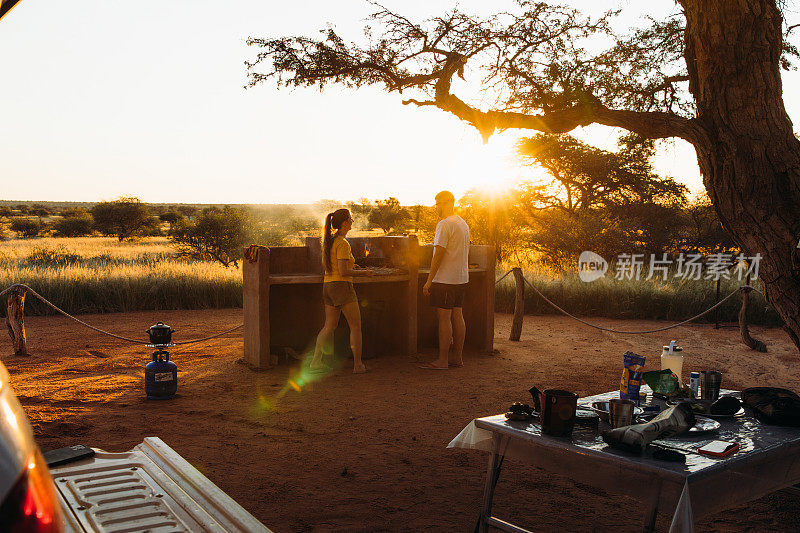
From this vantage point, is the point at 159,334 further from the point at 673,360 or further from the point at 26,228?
the point at 26,228

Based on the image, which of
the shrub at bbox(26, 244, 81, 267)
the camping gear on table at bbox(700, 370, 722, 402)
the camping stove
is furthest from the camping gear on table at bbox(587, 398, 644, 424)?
the shrub at bbox(26, 244, 81, 267)

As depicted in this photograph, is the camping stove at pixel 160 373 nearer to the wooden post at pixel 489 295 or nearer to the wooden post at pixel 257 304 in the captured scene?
the wooden post at pixel 257 304

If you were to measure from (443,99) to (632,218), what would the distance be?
44.3 ft

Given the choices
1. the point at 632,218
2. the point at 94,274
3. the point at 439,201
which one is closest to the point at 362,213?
the point at 632,218

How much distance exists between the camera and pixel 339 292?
7.93 metres

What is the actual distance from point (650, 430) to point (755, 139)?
3674 millimetres

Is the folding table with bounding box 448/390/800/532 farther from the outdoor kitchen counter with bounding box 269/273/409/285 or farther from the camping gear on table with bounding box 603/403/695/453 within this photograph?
the outdoor kitchen counter with bounding box 269/273/409/285

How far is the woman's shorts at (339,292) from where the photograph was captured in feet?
26.0

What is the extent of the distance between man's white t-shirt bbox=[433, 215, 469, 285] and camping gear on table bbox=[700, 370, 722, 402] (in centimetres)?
410

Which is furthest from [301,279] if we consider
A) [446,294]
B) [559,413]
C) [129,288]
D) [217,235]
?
[217,235]

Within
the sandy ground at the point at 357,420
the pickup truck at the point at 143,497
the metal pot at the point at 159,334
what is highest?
the pickup truck at the point at 143,497

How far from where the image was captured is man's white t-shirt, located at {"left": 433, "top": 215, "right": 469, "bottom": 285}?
8008mm

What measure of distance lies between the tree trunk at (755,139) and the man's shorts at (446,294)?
3260 millimetres

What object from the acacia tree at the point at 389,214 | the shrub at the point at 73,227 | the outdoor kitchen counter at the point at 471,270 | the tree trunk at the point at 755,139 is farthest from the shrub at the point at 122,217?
the tree trunk at the point at 755,139
